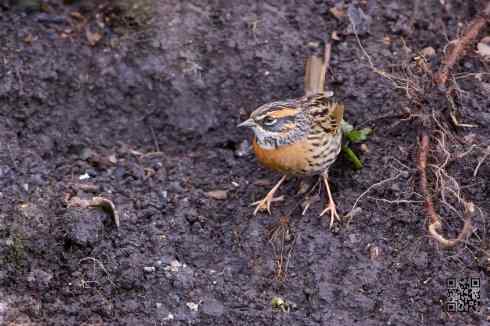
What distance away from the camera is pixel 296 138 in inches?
242

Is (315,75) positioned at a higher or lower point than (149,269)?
higher

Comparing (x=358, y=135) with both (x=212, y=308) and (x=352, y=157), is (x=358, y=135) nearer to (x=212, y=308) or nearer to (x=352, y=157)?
(x=352, y=157)

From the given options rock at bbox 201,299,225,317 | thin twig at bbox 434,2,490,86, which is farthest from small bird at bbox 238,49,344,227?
rock at bbox 201,299,225,317

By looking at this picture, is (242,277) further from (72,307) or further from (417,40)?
(417,40)

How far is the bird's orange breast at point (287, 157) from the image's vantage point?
20.0 ft

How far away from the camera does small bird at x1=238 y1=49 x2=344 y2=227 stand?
19.9ft

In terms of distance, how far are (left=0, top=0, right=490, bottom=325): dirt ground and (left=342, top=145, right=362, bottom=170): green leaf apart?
68 mm

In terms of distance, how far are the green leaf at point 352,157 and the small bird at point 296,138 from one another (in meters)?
0.16

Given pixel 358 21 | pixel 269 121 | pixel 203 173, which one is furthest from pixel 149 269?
pixel 358 21

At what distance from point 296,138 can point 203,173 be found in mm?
983

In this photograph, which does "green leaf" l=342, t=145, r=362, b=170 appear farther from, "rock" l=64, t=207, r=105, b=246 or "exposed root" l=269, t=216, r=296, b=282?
"rock" l=64, t=207, r=105, b=246

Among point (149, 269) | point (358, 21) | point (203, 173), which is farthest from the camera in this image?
point (358, 21)

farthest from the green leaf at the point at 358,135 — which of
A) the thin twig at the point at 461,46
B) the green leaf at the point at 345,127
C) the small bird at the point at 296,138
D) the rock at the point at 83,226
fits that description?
the rock at the point at 83,226

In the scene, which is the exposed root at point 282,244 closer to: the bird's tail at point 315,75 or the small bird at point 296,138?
the small bird at point 296,138
